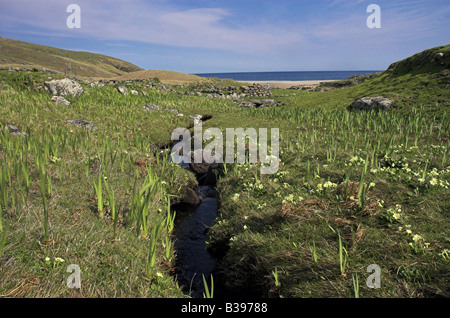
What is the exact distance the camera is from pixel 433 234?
4359 mm

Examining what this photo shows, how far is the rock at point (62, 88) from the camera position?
19.8 m

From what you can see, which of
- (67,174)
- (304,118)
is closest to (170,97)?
(304,118)

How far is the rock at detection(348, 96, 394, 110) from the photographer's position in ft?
54.4

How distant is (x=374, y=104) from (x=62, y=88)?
22.9m

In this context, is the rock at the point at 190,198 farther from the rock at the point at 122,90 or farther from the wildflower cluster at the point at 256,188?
the rock at the point at 122,90

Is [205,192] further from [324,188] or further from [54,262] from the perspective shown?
[54,262]

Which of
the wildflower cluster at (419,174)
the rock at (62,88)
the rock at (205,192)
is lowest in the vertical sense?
the rock at (205,192)

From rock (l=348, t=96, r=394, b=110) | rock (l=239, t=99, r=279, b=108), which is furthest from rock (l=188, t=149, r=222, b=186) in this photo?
rock (l=239, t=99, r=279, b=108)

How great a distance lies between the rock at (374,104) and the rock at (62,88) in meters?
21.5

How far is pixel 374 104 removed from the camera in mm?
17328

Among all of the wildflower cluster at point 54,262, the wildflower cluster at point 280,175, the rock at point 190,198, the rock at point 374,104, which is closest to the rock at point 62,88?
the rock at point 190,198

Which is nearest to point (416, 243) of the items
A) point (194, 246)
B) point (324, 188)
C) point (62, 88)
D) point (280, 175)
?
point (324, 188)

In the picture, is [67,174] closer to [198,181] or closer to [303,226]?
[198,181]
